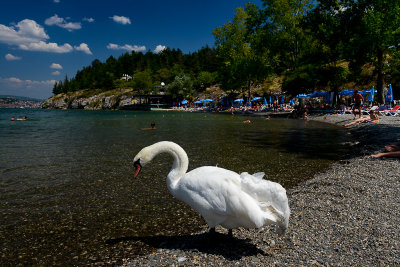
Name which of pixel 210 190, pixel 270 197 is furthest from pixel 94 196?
pixel 270 197

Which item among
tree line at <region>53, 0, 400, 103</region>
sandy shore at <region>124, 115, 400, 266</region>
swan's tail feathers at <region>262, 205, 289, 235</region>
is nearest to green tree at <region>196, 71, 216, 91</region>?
tree line at <region>53, 0, 400, 103</region>

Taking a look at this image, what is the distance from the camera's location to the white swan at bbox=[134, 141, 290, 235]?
4.36m

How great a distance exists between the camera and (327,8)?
4344 cm

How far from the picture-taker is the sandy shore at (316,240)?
4.52 metres

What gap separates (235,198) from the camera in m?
4.39

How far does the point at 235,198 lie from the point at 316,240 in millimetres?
2012

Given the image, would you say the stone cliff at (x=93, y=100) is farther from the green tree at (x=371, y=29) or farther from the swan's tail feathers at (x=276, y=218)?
the swan's tail feathers at (x=276, y=218)

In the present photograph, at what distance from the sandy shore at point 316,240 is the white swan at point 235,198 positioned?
0.61 m

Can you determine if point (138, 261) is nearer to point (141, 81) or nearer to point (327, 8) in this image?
point (327, 8)

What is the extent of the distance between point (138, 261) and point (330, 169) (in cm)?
898

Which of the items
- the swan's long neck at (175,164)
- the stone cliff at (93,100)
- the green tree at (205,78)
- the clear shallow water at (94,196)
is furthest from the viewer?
the stone cliff at (93,100)

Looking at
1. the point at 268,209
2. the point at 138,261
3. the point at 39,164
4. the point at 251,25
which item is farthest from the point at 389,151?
the point at 251,25

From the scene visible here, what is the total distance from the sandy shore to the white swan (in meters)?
0.61

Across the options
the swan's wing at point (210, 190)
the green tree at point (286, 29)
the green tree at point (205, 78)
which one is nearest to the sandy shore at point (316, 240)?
the swan's wing at point (210, 190)
